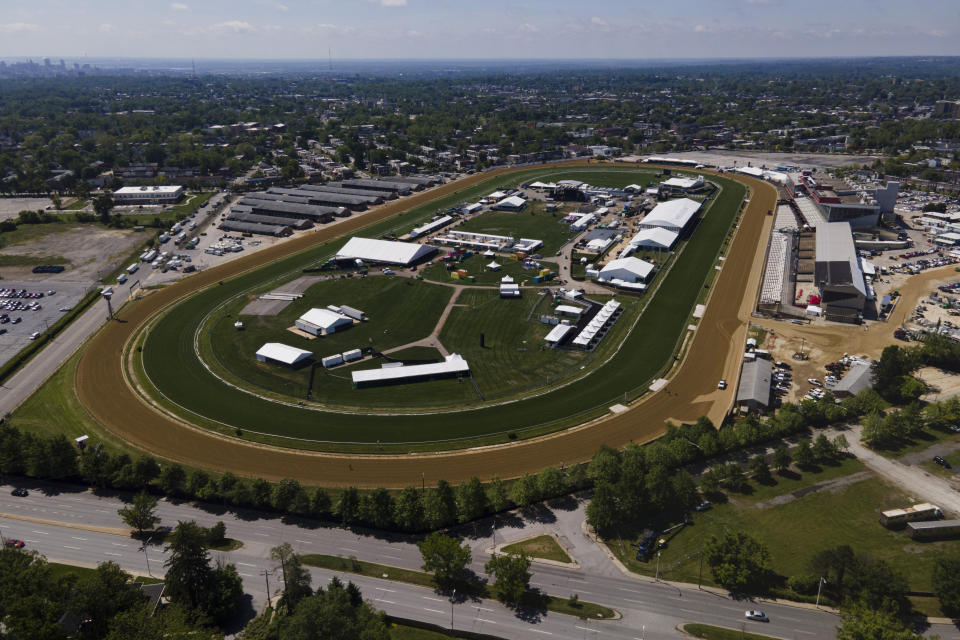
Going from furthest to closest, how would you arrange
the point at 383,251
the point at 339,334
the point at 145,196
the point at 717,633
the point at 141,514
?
the point at 145,196, the point at 383,251, the point at 339,334, the point at 141,514, the point at 717,633

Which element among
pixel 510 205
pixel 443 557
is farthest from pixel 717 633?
pixel 510 205

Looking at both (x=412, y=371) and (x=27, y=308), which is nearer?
(x=412, y=371)

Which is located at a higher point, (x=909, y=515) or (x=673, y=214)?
(x=673, y=214)

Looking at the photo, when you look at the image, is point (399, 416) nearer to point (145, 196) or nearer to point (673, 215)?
point (673, 215)

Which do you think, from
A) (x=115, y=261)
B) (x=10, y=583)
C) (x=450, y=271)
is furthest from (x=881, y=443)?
(x=115, y=261)

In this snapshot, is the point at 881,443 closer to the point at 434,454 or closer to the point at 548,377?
the point at 548,377

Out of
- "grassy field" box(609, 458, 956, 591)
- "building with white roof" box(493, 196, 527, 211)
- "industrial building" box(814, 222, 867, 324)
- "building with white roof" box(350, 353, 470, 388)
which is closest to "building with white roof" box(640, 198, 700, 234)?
"industrial building" box(814, 222, 867, 324)
